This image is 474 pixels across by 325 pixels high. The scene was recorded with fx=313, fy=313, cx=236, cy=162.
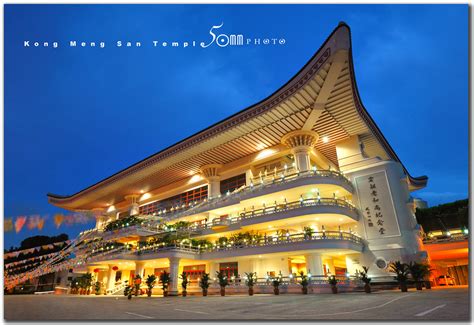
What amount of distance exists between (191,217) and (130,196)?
12250 millimetres

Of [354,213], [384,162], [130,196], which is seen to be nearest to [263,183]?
[354,213]

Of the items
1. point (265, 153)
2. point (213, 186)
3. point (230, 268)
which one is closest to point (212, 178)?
point (213, 186)

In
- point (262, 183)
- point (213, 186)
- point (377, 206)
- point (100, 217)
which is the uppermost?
point (100, 217)

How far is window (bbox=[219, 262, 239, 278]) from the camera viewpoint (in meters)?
24.6

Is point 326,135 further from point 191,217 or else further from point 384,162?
point 191,217

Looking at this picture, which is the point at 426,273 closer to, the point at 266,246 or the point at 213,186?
the point at 266,246

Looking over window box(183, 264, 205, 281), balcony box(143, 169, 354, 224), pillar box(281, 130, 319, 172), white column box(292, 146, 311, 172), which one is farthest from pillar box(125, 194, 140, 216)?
white column box(292, 146, 311, 172)

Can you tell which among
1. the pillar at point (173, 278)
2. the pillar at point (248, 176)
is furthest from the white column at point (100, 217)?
the pillar at point (248, 176)

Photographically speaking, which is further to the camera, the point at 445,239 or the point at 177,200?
the point at 177,200

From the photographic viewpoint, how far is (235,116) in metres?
23.6

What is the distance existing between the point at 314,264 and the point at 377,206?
694cm

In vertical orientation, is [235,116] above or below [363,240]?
above

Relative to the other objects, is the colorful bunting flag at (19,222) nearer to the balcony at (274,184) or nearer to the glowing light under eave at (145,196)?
the balcony at (274,184)

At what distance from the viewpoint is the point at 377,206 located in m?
23.3
